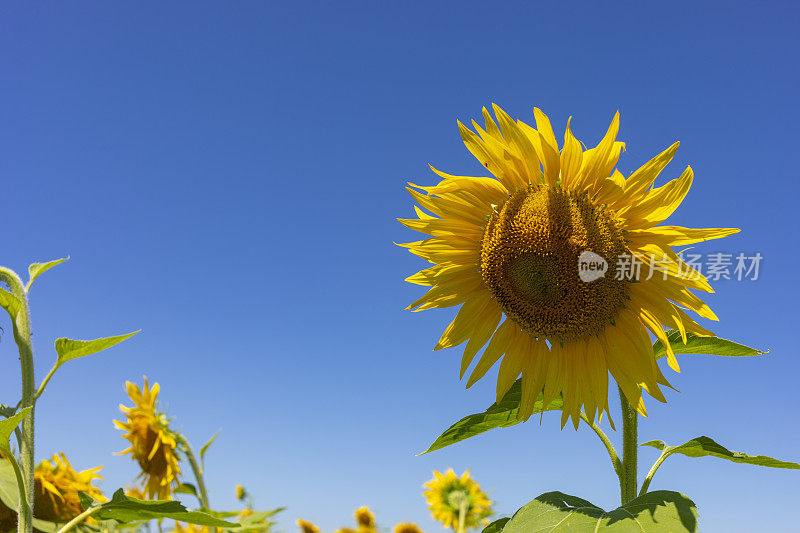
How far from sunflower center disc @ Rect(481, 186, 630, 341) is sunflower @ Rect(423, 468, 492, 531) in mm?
4592

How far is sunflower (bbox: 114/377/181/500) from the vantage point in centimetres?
401

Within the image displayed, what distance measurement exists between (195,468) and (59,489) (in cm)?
81

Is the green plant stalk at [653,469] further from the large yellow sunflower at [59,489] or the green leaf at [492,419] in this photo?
the large yellow sunflower at [59,489]

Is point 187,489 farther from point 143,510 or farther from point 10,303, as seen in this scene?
point 10,303

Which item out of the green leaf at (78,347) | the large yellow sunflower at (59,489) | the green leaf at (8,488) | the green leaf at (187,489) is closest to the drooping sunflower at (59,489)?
the large yellow sunflower at (59,489)

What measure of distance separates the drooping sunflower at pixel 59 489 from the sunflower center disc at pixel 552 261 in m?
2.74

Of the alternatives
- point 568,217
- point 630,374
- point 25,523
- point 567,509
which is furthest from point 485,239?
point 25,523

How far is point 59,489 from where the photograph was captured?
370 centimetres

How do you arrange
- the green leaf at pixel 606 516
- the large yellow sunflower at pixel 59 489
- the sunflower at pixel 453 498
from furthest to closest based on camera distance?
1. the sunflower at pixel 453 498
2. the large yellow sunflower at pixel 59 489
3. the green leaf at pixel 606 516

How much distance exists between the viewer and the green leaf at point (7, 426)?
2.14 m

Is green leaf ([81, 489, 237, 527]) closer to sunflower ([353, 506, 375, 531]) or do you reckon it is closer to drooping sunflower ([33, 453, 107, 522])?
drooping sunflower ([33, 453, 107, 522])

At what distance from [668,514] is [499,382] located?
1.01m

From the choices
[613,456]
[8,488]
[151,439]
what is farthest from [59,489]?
[613,456]

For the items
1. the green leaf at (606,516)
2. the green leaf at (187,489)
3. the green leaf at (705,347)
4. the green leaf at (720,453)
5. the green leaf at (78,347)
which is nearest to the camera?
the green leaf at (606,516)
